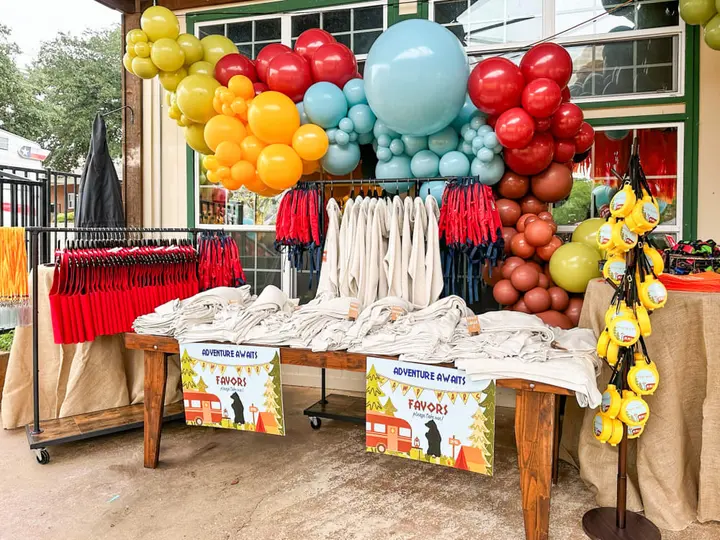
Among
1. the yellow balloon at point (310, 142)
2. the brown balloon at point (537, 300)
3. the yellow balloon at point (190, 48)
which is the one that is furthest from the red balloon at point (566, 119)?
the yellow balloon at point (190, 48)

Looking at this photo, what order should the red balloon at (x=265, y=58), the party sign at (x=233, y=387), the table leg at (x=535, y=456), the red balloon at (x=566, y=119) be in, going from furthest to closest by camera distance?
the red balloon at (x=265, y=58) < the red balloon at (x=566, y=119) < the party sign at (x=233, y=387) < the table leg at (x=535, y=456)

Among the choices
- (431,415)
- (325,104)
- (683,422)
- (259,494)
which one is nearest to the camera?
(431,415)

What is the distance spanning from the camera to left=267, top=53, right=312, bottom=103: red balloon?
9.99 feet

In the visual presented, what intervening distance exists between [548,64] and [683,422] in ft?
5.74

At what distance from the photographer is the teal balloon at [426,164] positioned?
9.81 feet

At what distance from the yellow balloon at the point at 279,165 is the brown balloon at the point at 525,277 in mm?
1347

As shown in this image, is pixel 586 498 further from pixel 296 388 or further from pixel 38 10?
pixel 38 10

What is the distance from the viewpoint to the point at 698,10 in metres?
2.74

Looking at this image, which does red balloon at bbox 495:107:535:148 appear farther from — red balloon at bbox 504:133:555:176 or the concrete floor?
the concrete floor

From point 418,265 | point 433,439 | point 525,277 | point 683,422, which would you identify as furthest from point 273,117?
point 683,422

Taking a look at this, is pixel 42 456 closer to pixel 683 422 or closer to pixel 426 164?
pixel 426 164

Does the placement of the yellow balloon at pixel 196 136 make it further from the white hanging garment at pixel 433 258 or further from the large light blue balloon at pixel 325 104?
the white hanging garment at pixel 433 258

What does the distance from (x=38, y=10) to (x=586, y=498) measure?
14.6m

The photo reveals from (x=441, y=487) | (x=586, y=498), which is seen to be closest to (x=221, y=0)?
(x=441, y=487)
